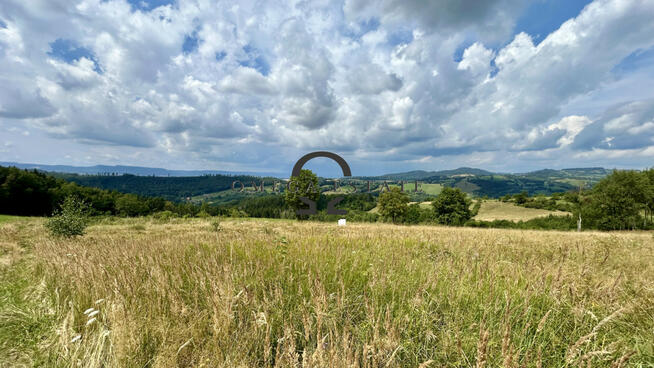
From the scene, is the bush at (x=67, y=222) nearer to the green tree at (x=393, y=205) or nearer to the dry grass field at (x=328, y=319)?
the dry grass field at (x=328, y=319)

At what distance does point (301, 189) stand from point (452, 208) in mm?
39598

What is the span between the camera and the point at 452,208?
203 feet

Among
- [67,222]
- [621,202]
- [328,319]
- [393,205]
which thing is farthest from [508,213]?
[67,222]

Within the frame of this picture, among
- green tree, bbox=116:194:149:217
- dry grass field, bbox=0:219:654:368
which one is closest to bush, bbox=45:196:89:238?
dry grass field, bbox=0:219:654:368

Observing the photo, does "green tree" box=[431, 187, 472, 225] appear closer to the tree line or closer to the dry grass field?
the tree line

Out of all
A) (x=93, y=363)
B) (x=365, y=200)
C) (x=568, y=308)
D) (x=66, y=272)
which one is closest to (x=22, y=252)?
(x=66, y=272)

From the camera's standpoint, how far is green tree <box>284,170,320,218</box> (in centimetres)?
4478

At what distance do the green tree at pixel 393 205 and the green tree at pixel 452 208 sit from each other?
9.60 meters

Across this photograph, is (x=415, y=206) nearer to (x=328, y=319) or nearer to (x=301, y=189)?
(x=301, y=189)

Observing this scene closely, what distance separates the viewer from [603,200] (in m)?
50.7

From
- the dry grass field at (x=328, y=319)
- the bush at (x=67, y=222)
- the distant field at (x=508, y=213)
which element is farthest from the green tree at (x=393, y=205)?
the dry grass field at (x=328, y=319)

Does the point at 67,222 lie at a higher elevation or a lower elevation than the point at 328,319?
lower

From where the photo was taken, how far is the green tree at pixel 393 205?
58.5m

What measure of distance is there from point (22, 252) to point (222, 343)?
42.7 feet
